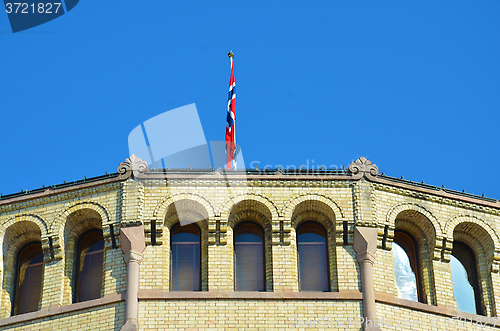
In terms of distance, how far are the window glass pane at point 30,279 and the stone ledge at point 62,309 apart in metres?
1.31

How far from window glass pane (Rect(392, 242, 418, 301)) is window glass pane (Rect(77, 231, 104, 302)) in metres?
11.3

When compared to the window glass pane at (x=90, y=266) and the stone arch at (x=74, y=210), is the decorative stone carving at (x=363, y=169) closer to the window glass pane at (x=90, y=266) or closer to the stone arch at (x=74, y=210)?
the stone arch at (x=74, y=210)

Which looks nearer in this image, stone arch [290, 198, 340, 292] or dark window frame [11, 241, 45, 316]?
stone arch [290, 198, 340, 292]

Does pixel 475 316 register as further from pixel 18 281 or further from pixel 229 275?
pixel 18 281

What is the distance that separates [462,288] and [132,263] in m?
13.0

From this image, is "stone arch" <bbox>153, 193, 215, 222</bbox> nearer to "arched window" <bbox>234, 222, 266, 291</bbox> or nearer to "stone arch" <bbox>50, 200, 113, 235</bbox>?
"arched window" <bbox>234, 222, 266, 291</bbox>

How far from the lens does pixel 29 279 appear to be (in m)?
46.3

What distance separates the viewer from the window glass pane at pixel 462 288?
152ft

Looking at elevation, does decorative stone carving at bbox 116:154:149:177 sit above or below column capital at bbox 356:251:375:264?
above

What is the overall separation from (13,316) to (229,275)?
26.8 ft

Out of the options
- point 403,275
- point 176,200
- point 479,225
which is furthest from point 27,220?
point 479,225

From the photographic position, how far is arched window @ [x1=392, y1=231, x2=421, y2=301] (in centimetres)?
4556

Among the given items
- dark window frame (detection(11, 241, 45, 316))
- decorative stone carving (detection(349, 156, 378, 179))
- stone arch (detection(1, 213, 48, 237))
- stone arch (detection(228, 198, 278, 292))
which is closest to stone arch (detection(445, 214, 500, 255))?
decorative stone carving (detection(349, 156, 378, 179))

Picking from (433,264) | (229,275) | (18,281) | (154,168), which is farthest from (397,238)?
(18,281)
